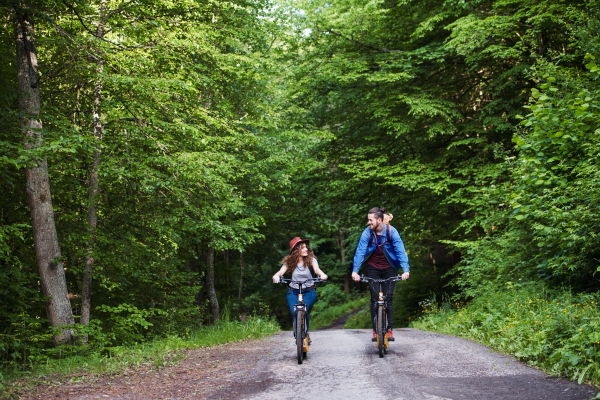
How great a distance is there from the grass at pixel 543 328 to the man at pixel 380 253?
6.02 feet

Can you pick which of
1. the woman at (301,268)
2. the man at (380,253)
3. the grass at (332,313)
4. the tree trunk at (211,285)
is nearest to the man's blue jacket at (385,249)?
the man at (380,253)

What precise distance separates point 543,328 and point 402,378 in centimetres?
222

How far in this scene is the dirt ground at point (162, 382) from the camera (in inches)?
Answer: 189

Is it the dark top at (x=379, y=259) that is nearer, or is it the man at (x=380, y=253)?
the man at (x=380, y=253)

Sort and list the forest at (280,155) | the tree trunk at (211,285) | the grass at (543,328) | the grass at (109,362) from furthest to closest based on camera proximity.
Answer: the tree trunk at (211,285)
the forest at (280,155)
the grass at (109,362)
the grass at (543,328)

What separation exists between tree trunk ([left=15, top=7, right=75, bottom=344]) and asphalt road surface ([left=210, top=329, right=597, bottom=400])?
4669 millimetres

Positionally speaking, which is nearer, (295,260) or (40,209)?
(295,260)

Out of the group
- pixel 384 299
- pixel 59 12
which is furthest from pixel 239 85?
pixel 384 299

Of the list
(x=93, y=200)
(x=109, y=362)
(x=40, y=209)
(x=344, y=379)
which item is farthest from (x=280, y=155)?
(x=344, y=379)

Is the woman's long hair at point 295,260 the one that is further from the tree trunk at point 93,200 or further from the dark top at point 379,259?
the tree trunk at point 93,200

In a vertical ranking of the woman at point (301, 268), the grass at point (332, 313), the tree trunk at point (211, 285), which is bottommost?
the grass at point (332, 313)

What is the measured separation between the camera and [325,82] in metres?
15.5

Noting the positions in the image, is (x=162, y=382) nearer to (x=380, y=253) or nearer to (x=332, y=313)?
(x=380, y=253)

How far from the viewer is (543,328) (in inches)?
231
